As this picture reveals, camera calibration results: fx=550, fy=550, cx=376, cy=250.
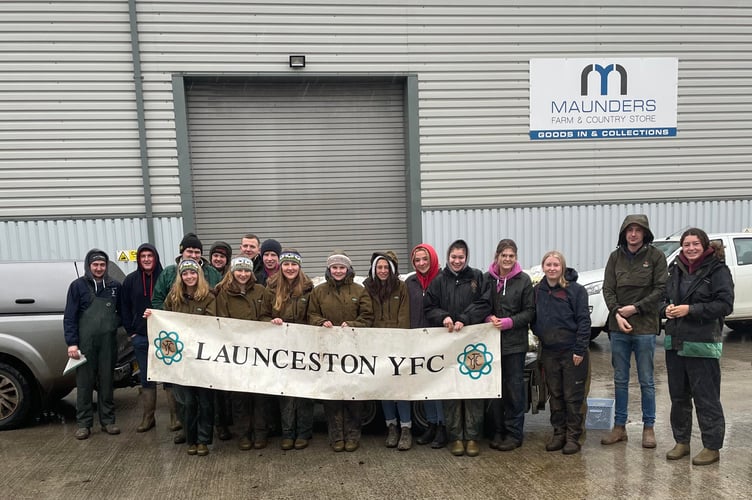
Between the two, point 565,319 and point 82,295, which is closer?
point 565,319

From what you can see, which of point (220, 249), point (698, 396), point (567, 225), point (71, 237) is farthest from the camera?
point (567, 225)

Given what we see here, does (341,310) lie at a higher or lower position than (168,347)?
higher

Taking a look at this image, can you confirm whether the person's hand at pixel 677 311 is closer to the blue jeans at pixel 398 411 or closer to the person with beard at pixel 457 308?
the person with beard at pixel 457 308

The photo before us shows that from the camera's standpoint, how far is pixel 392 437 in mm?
4855

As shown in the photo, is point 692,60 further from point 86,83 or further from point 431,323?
point 86,83

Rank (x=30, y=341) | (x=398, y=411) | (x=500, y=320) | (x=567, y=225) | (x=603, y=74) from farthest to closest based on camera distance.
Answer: (x=567, y=225)
(x=603, y=74)
(x=30, y=341)
(x=398, y=411)
(x=500, y=320)

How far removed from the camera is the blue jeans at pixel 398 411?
4.88 m

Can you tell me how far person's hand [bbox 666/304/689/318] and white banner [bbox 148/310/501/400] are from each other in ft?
4.58

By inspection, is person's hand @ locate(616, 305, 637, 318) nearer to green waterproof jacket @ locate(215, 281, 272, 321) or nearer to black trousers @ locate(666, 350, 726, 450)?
black trousers @ locate(666, 350, 726, 450)

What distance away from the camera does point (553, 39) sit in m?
11.1

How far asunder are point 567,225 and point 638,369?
704cm

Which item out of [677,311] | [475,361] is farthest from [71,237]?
[677,311]

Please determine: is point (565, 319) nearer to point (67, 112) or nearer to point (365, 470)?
point (365, 470)

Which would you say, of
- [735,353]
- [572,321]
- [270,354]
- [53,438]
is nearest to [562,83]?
[735,353]
